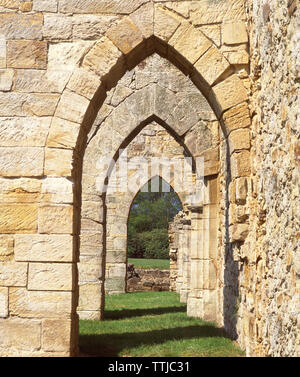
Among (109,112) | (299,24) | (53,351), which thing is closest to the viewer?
(299,24)

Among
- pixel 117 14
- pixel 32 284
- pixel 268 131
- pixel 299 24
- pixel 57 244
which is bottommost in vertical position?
pixel 32 284

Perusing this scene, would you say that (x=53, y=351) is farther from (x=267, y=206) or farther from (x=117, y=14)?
(x=117, y=14)

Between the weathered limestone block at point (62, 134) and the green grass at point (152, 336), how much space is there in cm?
216

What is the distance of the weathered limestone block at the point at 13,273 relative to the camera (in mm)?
5945

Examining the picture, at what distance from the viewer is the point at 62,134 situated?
20.3 feet

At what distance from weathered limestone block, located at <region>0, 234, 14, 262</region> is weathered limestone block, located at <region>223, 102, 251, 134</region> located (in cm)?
234

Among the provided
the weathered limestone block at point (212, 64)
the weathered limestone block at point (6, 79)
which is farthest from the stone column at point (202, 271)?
the weathered limestone block at point (6, 79)

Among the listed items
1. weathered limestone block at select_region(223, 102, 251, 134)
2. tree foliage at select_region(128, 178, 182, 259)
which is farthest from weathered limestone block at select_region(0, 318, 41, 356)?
tree foliage at select_region(128, 178, 182, 259)

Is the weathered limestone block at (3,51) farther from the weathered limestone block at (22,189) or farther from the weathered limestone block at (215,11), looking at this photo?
the weathered limestone block at (215,11)

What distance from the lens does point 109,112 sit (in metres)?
11.4

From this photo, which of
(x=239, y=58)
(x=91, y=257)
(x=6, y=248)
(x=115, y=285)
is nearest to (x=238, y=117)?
(x=239, y=58)

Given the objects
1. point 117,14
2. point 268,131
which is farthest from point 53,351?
point 117,14

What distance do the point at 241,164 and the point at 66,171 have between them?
1.66 metres
